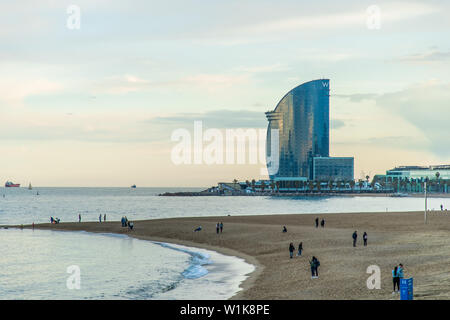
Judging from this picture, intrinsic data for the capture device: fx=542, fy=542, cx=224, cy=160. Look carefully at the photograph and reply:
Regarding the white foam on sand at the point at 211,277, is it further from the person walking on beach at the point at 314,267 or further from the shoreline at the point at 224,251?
the person walking on beach at the point at 314,267

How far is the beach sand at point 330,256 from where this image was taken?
28.2m

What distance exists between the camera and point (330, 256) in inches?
1623

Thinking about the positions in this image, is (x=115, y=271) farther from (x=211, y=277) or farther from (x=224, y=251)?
(x=224, y=251)

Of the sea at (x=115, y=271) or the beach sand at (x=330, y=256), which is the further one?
the sea at (x=115, y=271)

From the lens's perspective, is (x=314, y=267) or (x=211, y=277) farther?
(x=211, y=277)

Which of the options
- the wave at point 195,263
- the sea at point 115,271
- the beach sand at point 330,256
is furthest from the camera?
the wave at point 195,263

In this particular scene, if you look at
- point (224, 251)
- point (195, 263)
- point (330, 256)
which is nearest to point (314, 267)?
point (330, 256)

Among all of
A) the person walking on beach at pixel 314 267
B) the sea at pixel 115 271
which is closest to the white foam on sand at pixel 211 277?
the sea at pixel 115 271

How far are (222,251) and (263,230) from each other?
1171 centimetres

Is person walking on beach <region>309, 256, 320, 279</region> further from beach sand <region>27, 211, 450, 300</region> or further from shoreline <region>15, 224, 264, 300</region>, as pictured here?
shoreline <region>15, 224, 264, 300</region>

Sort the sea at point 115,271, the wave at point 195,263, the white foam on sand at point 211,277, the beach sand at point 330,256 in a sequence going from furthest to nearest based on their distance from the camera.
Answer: the wave at point 195,263
the sea at point 115,271
the white foam on sand at point 211,277
the beach sand at point 330,256

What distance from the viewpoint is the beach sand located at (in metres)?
28.2

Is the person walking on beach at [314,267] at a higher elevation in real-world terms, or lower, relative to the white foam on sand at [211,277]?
higher
